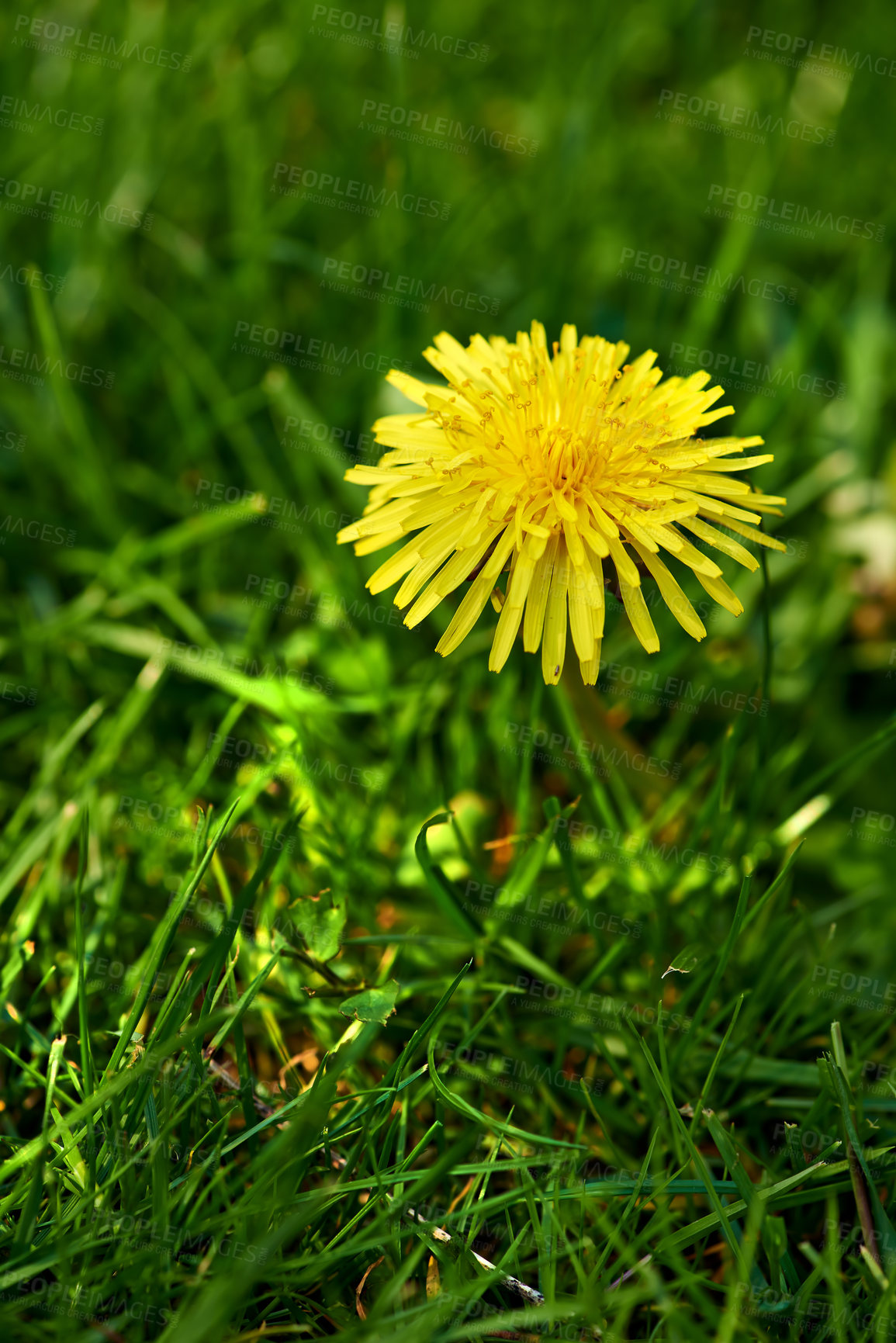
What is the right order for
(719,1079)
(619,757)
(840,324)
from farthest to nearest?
1. (840,324)
2. (619,757)
3. (719,1079)

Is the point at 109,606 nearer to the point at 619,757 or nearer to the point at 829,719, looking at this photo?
the point at 619,757

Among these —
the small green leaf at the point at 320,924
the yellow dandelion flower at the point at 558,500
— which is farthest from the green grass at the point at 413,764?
the yellow dandelion flower at the point at 558,500

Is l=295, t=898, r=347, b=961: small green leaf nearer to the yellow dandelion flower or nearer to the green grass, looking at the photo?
the green grass

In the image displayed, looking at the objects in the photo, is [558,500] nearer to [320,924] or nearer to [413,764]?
[320,924]

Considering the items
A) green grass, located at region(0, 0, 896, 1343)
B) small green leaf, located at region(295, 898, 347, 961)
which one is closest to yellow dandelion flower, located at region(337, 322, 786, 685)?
green grass, located at region(0, 0, 896, 1343)

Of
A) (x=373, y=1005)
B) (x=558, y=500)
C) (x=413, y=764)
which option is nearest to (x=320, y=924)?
(x=373, y=1005)

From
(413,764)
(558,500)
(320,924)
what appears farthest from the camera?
(413,764)

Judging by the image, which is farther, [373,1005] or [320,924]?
[320,924]

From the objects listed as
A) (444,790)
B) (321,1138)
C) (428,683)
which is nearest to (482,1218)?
(321,1138)
